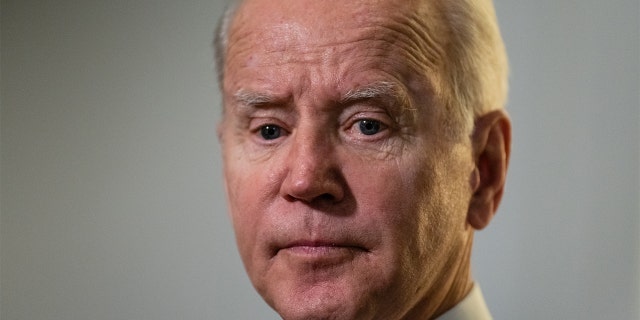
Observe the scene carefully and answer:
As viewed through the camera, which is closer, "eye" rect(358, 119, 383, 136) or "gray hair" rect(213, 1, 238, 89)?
"eye" rect(358, 119, 383, 136)

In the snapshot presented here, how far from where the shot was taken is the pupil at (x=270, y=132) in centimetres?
157

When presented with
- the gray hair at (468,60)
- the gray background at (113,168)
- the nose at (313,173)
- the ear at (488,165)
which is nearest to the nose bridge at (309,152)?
the nose at (313,173)

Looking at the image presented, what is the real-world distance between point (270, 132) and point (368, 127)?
183mm

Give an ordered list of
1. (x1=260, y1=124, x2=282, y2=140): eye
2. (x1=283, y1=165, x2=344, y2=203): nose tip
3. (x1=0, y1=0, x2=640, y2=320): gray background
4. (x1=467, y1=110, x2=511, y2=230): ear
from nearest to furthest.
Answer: (x1=283, y1=165, x2=344, y2=203): nose tip
(x1=260, y1=124, x2=282, y2=140): eye
(x1=467, y1=110, x2=511, y2=230): ear
(x1=0, y1=0, x2=640, y2=320): gray background

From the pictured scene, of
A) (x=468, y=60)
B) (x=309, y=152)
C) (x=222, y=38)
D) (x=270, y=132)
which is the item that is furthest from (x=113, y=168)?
(x=468, y=60)

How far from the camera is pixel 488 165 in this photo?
1.70 m

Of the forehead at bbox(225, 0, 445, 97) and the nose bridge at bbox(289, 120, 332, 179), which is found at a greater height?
the forehead at bbox(225, 0, 445, 97)

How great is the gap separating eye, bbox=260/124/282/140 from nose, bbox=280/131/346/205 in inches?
3.0

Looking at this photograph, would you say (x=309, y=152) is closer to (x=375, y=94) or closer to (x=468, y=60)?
(x=375, y=94)

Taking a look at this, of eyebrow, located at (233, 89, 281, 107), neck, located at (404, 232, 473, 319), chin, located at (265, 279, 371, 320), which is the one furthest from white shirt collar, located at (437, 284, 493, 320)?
eyebrow, located at (233, 89, 281, 107)

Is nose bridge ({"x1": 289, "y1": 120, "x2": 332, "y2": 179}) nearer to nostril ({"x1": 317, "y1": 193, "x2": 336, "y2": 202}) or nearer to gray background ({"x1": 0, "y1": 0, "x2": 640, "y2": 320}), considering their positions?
nostril ({"x1": 317, "y1": 193, "x2": 336, "y2": 202})

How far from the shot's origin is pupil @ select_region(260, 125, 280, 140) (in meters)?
1.57

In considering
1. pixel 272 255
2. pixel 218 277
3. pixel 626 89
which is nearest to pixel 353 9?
pixel 272 255

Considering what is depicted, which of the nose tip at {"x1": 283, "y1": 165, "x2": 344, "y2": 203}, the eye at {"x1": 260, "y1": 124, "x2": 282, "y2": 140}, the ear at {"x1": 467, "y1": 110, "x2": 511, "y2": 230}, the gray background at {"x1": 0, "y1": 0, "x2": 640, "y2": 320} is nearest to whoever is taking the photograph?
the nose tip at {"x1": 283, "y1": 165, "x2": 344, "y2": 203}
